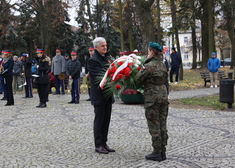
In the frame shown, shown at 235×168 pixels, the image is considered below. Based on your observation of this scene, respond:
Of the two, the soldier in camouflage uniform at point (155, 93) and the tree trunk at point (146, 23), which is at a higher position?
the tree trunk at point (146, 23)

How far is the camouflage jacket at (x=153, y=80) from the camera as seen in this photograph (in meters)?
5.10

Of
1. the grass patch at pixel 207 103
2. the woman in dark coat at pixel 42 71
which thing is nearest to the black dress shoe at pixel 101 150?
the grass patch at pixel 207 103

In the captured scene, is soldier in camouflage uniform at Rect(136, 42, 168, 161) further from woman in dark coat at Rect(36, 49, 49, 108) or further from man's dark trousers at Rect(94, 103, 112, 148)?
woman in dark coat at Rect(36, 49, 49, 108)

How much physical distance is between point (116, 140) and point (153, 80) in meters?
2.01

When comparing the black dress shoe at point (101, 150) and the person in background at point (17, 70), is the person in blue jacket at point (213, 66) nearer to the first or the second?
the person in background at point (17, 70)

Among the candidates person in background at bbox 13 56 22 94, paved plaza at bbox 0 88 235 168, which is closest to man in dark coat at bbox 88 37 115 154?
paved plaza at bbox 0 88 235 168

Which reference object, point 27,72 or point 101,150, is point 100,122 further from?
point 27,72

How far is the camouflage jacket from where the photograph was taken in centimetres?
510

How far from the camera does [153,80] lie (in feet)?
16.9

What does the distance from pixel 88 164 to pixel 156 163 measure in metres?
1.03

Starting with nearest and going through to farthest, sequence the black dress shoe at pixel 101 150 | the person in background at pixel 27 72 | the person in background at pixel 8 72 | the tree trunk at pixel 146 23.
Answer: the black dress shoe at pixel 101 150, the person in background at pixel 8 72, the person in background at pixel 27 72, the tree trunk at pixel 146 23

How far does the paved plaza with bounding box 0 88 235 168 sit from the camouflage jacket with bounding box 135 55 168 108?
968 millimetres

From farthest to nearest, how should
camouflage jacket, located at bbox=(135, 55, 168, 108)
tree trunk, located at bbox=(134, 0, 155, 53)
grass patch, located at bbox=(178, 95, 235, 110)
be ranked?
tree trunk, located at bbox=(134, 0, 155, 53)
grass patch, located at bbox=(178, 95, 235, 110)
camouflage jacket, located at bbox=(135, 55, 168, 108)

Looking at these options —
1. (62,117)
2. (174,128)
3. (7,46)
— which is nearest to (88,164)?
(174,128)
